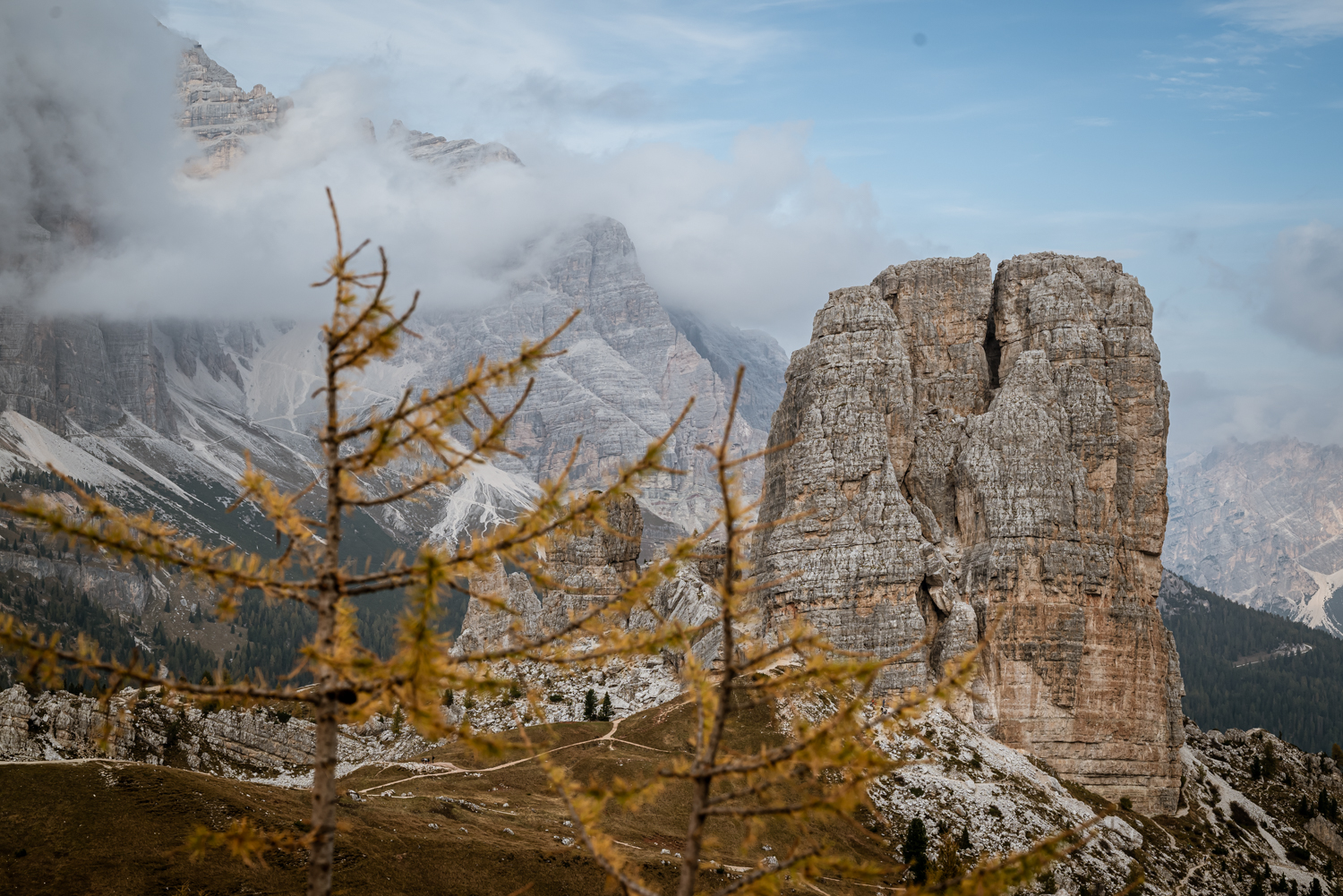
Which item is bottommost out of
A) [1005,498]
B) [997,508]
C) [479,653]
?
[479,653]

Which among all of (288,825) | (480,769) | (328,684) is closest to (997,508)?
(480,769)

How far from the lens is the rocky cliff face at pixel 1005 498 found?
95.2 meters

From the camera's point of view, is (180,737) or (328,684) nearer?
(328,684)

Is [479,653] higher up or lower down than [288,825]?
higher up

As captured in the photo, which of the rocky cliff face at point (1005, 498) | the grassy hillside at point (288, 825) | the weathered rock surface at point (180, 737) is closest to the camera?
the grassy hillside at point (288, 825)

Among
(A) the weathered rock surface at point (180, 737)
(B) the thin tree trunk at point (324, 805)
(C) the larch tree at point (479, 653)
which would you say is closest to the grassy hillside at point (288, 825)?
(A) the weathered rock surface at point (180, 737)

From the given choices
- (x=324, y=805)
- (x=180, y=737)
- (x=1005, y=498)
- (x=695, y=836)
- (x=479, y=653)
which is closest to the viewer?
(x=479, y=653)

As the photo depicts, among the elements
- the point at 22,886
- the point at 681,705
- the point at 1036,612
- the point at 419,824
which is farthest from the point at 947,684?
the point at 1036,612

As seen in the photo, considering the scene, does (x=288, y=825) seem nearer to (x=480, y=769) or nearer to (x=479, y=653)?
(x=480, y=769)

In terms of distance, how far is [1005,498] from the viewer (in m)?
101

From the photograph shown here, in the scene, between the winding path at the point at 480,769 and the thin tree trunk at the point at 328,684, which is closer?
the thin tree trunk at the point at 328,684

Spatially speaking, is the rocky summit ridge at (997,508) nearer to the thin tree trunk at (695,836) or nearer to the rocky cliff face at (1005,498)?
the rocky cliff face at (1005,498)

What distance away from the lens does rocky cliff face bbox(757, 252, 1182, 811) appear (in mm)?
95250

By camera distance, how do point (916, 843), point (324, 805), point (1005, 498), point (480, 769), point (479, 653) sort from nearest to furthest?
1. point (479, 653)
2. point (324, 805)
3. point (916, 843)
4. point (480, 769)
5. point (1005, 498)
